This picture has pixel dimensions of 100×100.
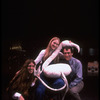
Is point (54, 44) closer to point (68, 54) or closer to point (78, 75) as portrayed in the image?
point (68, 54)

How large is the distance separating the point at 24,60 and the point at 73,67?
127 cm

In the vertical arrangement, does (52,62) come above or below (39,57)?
below

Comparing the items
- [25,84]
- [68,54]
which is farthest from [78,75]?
[25,84]

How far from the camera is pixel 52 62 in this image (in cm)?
451

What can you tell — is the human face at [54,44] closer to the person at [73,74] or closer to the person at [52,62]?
the person at [52,62]

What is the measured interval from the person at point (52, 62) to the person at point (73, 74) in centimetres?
19

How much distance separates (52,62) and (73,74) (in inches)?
23.0

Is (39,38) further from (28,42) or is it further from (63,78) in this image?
(63,78)

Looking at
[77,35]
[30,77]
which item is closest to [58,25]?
[77,35]

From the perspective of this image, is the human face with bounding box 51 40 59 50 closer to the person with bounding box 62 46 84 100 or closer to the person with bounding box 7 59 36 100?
the person with bounding box 62 46 84 100

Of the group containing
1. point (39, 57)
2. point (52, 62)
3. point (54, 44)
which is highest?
point (54, 44)

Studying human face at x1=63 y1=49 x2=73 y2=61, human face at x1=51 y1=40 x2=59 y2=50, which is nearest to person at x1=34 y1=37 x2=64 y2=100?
human face at x1=51 y1=40 x2=59 y2=50

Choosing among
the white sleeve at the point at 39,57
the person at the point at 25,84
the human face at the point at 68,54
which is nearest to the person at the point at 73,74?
the human face at the point at 68,54

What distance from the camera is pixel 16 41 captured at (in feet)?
17.0
